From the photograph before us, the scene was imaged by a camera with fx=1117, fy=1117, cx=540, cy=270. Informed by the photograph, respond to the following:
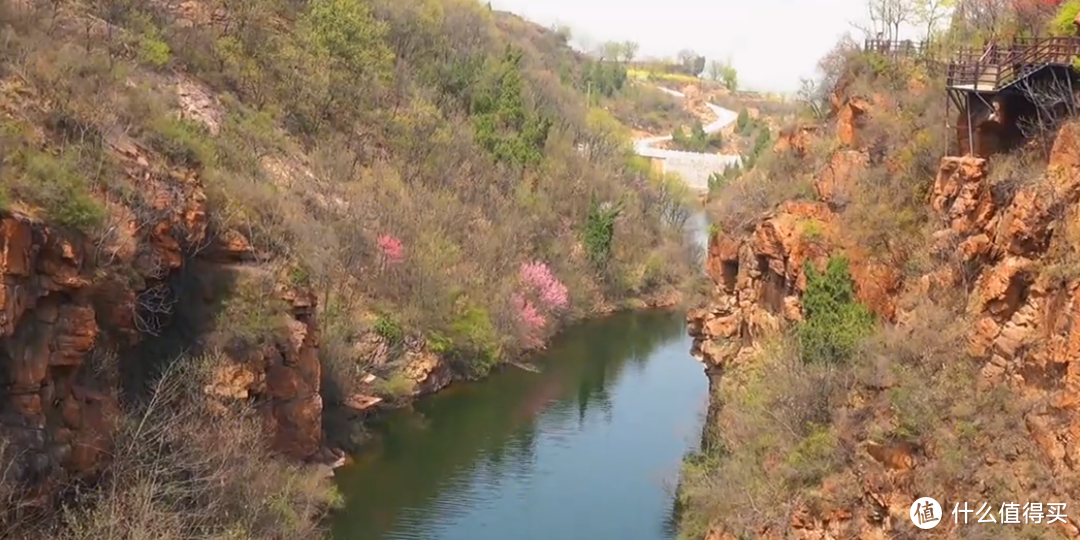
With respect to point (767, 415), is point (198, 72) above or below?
above

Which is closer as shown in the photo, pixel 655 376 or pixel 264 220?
pixel 264 220

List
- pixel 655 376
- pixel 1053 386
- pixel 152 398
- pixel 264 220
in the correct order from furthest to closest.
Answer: pixel 655 376, pixel 264 220, pixel 152 398, pixel 1053 386

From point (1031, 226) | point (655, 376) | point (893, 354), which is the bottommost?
point (655, 376)

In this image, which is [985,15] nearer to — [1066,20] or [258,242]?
[1066,20]

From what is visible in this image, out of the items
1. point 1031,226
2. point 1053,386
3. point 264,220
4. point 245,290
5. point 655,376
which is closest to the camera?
point 1053,386

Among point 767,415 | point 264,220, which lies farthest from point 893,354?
point 264,220

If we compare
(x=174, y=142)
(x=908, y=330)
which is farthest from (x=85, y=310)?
(x=908, y=330)

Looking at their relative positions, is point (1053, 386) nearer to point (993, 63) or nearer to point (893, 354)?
point (893, 354)
